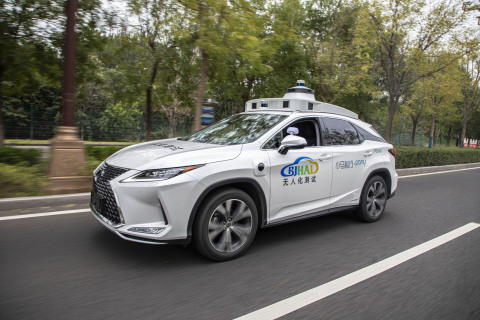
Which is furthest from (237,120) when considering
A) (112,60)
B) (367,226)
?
(112,60)

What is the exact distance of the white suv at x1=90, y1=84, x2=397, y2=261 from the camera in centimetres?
338

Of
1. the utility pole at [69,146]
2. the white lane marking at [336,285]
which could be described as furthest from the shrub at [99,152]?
the white lane marking at [336,285]

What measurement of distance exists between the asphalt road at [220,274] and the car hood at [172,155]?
975 millimetres

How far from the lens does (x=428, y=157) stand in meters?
15.5

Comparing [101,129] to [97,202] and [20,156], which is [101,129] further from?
[97,202]

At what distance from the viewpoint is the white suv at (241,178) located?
338 centimetres

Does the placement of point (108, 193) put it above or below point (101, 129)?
below

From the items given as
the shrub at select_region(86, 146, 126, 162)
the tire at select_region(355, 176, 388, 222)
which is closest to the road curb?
the tire at select_region(355, 176, 388, 222)

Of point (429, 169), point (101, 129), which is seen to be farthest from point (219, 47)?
point (101, 129)

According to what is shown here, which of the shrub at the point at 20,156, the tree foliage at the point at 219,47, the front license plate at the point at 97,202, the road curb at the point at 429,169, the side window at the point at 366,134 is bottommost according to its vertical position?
the road curb at the point at 429,169

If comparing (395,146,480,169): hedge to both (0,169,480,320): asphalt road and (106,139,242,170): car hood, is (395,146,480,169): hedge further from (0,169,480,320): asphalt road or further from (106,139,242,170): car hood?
(106,139,242,170): car hood

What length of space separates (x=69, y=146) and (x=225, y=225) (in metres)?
3.91

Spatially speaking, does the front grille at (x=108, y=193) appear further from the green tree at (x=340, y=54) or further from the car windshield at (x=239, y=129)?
the green tree at (x=340, y=54)

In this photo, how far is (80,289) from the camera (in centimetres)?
305
